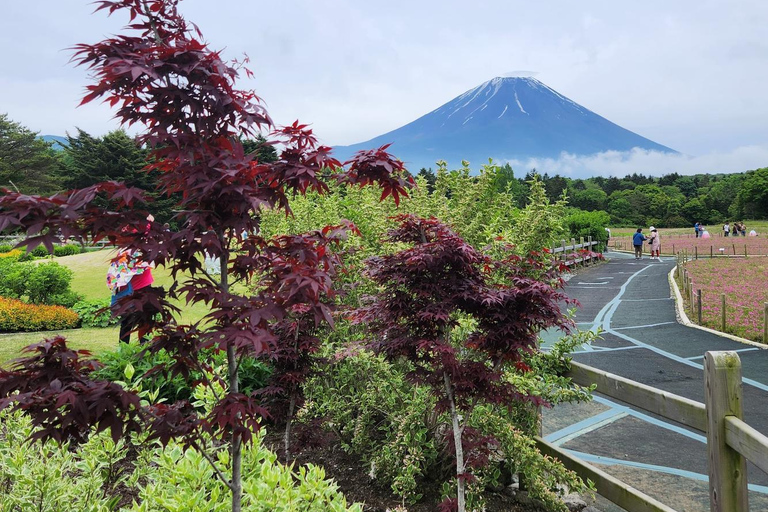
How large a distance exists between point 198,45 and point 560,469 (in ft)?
11.0

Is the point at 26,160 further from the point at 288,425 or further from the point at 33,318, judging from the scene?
the point at 288,425

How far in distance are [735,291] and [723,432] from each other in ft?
50.6

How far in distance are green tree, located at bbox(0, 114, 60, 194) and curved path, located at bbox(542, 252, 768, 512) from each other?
4616 cm

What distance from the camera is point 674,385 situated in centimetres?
685

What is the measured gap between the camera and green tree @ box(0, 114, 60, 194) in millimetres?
43062

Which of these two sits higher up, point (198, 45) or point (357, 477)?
point (198, 45)

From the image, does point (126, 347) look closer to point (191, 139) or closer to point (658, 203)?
point (191, 139)

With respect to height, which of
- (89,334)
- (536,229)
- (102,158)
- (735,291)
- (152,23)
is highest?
(102,158)

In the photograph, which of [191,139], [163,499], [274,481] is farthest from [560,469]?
[191,139]

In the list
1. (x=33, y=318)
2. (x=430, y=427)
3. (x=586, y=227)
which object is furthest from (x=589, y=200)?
(x=430, y=427)

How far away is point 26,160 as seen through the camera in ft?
147

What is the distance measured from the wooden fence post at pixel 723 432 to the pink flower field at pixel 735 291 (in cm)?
862

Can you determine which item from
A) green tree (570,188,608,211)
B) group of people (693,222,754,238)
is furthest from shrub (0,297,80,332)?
green tree (570,188,608,211)

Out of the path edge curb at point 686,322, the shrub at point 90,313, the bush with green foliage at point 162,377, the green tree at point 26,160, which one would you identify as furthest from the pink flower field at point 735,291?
the green tree at point 26,160
